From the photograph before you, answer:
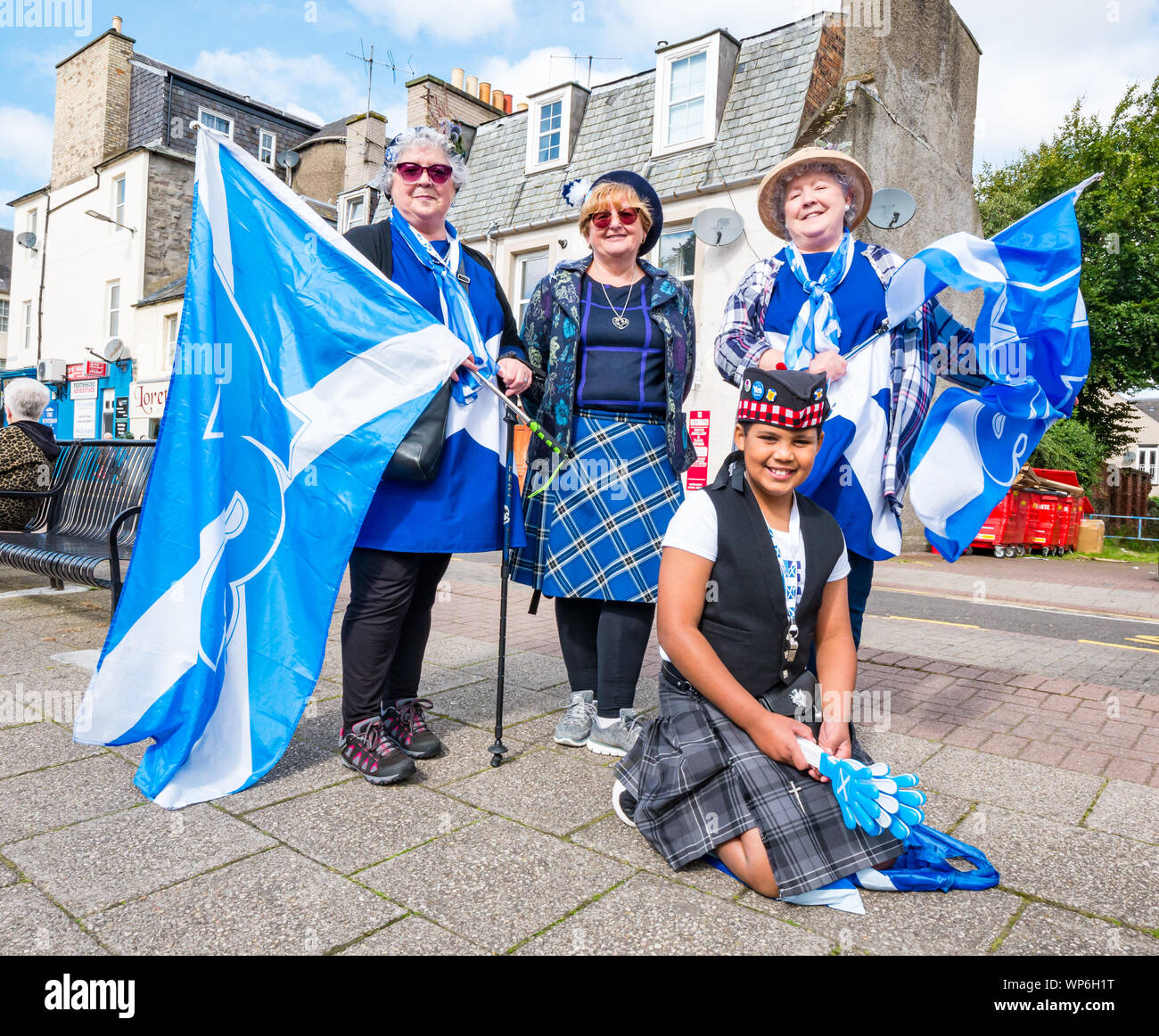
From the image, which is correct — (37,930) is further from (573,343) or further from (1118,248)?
(1118,248)

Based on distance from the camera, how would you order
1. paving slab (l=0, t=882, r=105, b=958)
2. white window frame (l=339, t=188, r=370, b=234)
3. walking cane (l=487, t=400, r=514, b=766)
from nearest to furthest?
paving slab (l=0, t=882, r=105, b=958) → walking cane (l=487, t=400, r=514, b=766) → white window frame (l=339, t=188, r=370, b=234)

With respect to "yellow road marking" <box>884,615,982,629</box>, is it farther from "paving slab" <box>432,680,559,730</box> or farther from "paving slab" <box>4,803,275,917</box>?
"paving slab" <box>4,803,275,917</box>

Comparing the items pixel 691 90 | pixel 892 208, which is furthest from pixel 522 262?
pixel 892 208

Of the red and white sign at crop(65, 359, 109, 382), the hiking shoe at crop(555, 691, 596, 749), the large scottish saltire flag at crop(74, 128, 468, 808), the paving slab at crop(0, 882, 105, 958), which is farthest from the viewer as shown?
the red and white sign at crop(65, 359, 109, 382)

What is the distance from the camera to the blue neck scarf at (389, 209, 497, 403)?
3197 mm

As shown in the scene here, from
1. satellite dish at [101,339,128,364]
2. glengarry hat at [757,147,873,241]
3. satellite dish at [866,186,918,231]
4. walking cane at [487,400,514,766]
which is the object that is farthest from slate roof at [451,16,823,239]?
walking cane at [487,400,514,766]

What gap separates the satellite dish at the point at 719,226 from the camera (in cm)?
1363

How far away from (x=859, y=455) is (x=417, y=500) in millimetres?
1553

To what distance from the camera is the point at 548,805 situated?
2822 mm

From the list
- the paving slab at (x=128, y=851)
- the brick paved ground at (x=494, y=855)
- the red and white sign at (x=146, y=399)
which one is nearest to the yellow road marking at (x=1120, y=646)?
the brick paved ground at (x=494, y=855)

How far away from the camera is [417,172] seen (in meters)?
3.13

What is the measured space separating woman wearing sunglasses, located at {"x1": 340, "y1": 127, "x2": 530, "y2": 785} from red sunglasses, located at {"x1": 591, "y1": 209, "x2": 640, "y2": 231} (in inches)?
18.6
